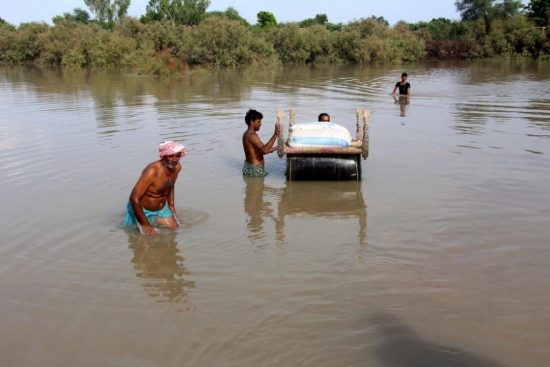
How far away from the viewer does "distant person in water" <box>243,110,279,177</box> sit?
7.38m

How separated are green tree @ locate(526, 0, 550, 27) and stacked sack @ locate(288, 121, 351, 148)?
4496 cm

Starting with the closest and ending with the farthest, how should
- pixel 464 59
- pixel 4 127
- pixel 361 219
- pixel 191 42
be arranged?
pixel 361 219 < pixel 4 127 < pixel 191 42 < pixel 464 59

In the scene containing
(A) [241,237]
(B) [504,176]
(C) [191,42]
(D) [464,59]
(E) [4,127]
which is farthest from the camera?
(D) [464,59]

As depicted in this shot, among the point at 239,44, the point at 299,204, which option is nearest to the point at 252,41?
the point at 239,44

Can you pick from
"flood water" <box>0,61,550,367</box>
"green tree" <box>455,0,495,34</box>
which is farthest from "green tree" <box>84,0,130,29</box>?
"flood water" <box>0,61,550,367</box>

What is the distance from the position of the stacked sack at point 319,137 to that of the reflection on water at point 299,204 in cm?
64

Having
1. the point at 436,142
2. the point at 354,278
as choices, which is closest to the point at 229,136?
the point at 436,142

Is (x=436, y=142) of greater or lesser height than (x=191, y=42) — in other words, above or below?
below

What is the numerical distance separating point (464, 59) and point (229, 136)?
40.7 m

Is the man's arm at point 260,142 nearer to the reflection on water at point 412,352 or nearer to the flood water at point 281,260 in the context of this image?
the flood water at point 281,260

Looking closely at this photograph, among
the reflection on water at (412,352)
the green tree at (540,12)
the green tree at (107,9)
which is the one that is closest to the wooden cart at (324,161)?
the reflection on water at (412,352)

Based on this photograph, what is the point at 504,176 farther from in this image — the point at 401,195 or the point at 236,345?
the point at 236,345

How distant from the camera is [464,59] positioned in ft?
152

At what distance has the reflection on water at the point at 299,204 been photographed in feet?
19.9
